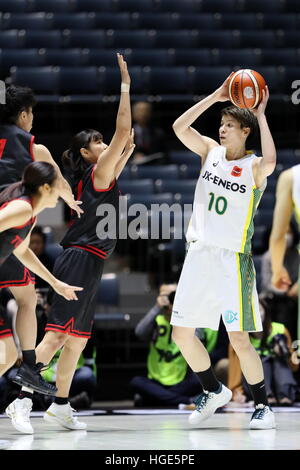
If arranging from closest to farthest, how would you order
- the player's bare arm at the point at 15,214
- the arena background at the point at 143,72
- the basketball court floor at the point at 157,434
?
the player's bare arm at the point at 15,214, the basketball court floor at the point at 157,434, the arena background at the point at 143,72

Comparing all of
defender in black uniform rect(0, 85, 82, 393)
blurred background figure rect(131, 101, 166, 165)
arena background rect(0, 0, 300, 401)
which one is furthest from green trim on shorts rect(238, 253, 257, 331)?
blurred background figure rect(131, 101, 166, 165)

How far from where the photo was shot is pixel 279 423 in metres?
6.12

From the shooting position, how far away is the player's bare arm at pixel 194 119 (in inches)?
223

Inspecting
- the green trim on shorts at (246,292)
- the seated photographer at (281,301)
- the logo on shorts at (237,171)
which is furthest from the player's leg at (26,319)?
the seated photographer at (281,301)

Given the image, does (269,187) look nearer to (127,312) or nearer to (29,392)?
(127,312)

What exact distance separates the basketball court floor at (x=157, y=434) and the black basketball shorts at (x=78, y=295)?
63 cm

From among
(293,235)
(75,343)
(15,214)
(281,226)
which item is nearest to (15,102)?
(15,214)

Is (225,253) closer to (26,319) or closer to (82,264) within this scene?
(82,264)

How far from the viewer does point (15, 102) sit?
A: 5562mm

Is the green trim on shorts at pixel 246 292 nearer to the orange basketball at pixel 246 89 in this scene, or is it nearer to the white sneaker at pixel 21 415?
the orange basketball at pixel 246 89

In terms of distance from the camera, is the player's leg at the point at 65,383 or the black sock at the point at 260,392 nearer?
the player's leg at the point at 65,383

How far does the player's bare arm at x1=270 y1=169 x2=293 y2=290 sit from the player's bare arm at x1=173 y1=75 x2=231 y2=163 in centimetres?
133

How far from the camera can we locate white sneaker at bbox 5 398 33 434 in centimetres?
534

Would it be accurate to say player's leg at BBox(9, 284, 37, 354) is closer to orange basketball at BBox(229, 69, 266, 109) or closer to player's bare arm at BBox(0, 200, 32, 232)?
player's bare arm at BBox(0, 200, 32, 232)
